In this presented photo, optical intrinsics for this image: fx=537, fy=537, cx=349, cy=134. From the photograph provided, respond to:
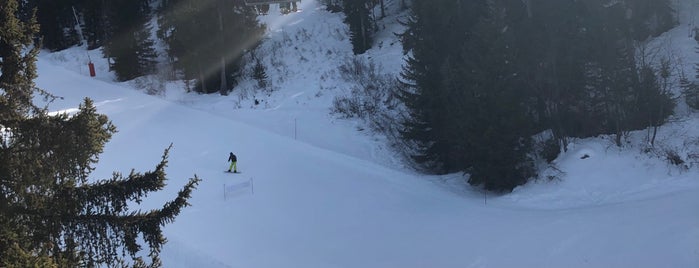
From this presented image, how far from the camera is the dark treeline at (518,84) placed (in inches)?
733

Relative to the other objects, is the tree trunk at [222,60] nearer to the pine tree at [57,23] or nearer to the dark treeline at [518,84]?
the dark treeline at [518,84]

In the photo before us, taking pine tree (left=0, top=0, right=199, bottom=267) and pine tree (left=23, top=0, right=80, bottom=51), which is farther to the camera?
pine tree (left=23, top=0, right=80, bottom=51)

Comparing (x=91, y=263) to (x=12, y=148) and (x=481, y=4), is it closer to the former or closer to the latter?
(x=12, y=148)

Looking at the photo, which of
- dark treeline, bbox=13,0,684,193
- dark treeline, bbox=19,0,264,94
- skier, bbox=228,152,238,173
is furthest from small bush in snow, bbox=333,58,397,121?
skier, bbox=228,152,238,173

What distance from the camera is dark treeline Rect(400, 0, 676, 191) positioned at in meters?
18.6

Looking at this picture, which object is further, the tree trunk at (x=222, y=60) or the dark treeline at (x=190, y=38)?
the dark treeline at (x=190, y=38)

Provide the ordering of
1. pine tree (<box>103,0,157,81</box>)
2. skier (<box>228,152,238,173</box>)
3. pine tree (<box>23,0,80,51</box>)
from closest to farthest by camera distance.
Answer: skier (<box>228,152,238,173</box>) → pine tree (<box>103,0,157,81</box>) → pine tree (<box>23,0,80,51</box>)

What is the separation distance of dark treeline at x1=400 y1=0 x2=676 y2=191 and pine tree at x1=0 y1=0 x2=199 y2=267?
14067 mm

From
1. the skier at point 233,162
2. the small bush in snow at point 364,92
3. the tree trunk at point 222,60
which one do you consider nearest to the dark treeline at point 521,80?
the small bush in snow at point 364,92

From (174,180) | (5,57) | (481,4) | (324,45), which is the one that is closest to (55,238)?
(5,57)

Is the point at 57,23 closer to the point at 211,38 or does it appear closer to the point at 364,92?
the point at 211,38

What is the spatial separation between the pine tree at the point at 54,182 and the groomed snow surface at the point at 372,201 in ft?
22.9

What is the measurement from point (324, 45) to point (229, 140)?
14198mm

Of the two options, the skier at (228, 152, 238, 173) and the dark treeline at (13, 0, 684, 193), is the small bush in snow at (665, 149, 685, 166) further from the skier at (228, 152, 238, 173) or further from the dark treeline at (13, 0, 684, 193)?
the skier at (228, 152, 238, 173)
